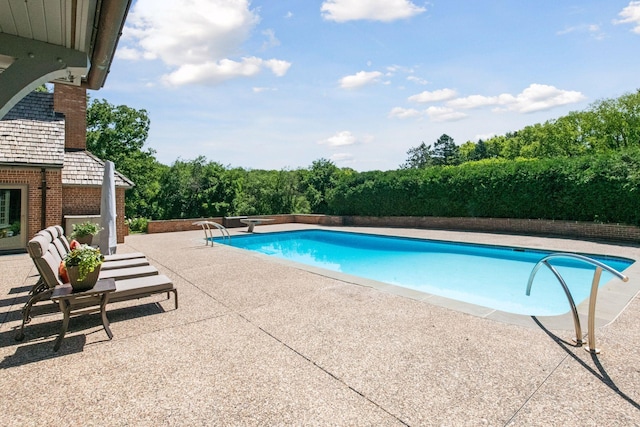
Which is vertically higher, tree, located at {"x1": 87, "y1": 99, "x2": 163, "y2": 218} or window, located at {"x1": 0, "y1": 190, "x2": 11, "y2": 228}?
tree, located at {"x1": 87, "y1": 99, "x2": 163, "y2": 218}

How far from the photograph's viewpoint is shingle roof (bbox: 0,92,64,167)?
10930mm

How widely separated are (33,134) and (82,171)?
6.05ft

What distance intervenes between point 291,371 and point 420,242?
12.2m

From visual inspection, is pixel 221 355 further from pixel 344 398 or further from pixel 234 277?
pixel 234 277

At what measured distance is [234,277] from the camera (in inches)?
288

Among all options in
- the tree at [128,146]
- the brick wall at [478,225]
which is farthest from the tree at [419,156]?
the tree at [128,146]

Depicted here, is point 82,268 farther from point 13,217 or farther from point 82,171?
point 82,171

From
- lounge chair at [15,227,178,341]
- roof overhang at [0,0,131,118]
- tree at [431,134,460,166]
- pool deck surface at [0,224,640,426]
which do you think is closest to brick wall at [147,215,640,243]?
pool deck surface at [0,224,640,426]

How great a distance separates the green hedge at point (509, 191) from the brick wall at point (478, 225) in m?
0.35

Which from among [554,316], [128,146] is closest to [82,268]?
[554,316]

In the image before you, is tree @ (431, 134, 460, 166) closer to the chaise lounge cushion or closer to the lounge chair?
the lounge chair

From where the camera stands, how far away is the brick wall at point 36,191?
35.3 feet

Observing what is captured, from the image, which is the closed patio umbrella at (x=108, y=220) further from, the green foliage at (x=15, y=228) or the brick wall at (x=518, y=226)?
the brick wall at (x=518, y=226)

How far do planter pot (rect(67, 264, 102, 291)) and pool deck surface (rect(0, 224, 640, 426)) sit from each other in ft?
2.07
